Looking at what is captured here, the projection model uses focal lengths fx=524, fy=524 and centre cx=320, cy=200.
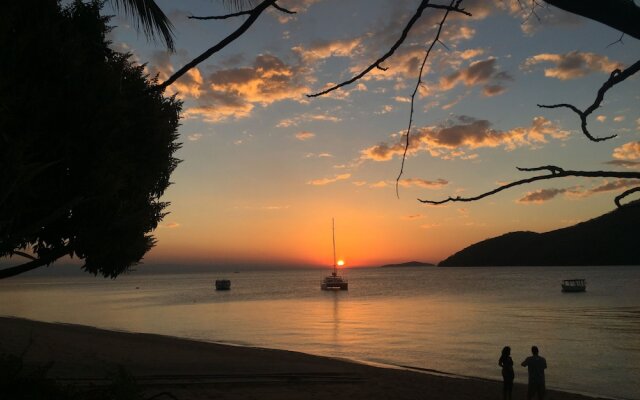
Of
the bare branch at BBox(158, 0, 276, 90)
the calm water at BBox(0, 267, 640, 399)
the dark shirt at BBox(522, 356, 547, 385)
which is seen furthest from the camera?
the calm water at BBox(0, 267, 640, 399)

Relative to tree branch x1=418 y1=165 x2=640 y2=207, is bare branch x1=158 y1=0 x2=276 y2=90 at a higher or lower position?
higher

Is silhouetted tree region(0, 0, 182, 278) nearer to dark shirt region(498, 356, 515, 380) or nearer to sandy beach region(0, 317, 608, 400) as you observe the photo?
sandy beach region(0, 317, 608, 400)

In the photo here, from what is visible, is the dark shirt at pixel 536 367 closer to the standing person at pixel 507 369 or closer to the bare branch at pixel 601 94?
the standing person at pixel 507 369

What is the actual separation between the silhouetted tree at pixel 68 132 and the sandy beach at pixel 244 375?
5248 millimetres

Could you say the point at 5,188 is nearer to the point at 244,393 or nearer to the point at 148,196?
the point at 148,196

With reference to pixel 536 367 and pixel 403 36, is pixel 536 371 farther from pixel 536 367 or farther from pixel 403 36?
pixel 403 36

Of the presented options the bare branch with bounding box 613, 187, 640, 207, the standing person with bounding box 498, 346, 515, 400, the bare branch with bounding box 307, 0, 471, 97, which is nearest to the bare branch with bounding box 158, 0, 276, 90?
the bare branch with bounding box 307, 0, 471, 97

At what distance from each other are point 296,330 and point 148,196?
127 ft

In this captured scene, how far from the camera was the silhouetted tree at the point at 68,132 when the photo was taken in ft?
27.9

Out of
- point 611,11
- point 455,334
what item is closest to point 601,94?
point 611,11

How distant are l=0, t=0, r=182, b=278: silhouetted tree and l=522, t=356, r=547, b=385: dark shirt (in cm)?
1050

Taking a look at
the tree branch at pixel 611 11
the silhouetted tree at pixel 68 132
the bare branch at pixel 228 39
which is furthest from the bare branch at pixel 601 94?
the silhouetted tree at pixel 68 132

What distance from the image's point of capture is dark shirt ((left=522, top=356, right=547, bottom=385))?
1388 centimetres

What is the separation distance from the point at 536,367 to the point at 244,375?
37.0ft
